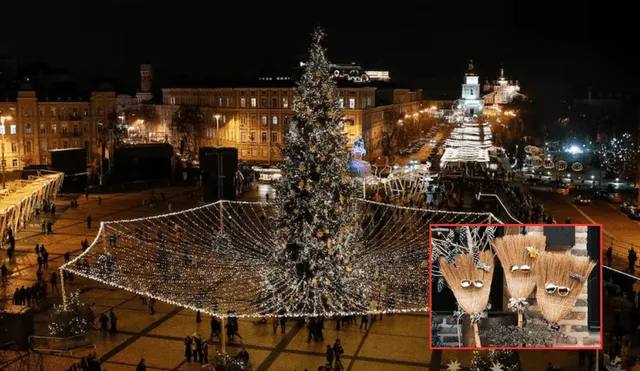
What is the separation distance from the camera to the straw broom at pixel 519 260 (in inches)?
522

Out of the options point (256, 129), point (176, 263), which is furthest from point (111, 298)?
point (256, 129)

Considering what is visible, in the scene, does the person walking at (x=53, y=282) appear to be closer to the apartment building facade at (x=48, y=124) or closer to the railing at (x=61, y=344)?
the railing at (x=61, y=344)

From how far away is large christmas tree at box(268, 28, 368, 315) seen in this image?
2042 cm

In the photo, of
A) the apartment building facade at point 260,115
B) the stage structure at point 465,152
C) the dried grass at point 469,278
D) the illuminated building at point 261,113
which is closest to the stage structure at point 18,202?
the dried grass at point 469,278

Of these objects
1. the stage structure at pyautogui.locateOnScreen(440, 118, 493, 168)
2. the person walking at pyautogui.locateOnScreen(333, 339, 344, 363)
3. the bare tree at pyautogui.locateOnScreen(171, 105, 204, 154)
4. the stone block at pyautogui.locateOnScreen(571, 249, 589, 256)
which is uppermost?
the bare tree at pyautogui.locateOnScreen(171, 105, 204, 154)

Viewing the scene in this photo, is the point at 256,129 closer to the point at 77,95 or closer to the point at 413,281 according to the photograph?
the point at 77,95

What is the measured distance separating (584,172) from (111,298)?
51.6 metres

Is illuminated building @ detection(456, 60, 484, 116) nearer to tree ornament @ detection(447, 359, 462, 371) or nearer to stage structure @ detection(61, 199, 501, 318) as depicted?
stage structure @ detection(61, 199, 501, 318)

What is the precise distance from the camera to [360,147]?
2140 inches

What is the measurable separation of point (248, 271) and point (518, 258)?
13300 mm

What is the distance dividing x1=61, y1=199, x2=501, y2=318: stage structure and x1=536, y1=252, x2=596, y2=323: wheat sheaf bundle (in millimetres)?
3899

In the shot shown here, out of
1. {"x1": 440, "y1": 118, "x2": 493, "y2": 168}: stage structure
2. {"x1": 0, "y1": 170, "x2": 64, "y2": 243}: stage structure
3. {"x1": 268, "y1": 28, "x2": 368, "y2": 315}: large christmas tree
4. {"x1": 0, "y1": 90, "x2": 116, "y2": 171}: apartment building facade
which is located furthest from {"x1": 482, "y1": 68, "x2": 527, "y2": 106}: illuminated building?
{"x1": 268, "y1": 28, "x2": 368, "y2": 315}: large christmas tree

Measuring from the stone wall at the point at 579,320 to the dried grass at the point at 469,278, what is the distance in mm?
1446

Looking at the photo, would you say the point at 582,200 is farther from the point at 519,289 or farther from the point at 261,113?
the point at 261,113
